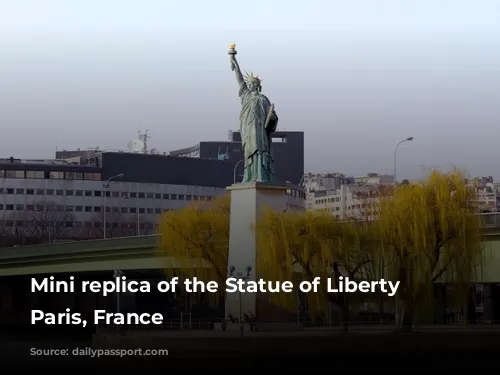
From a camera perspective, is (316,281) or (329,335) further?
(316,281)

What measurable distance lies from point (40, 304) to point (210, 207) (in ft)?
161

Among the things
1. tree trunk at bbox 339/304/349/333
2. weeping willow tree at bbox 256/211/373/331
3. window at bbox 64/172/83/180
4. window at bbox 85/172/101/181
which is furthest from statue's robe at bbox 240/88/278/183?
window at bbox 85/172/101/181

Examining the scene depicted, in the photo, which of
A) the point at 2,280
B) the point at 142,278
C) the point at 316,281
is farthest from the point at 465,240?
the point at 2,280

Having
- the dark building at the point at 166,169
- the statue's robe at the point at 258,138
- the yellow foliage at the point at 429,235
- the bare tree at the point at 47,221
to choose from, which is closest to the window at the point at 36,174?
the bare tree at the point at 47,221

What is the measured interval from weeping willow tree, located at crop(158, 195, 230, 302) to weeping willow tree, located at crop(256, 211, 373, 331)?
10.1 metres

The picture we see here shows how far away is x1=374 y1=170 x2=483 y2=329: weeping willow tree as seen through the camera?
67125 millimetres

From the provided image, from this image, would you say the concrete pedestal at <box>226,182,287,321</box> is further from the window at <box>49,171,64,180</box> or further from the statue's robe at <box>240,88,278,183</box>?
the window at <box>49,171,64,180</box>

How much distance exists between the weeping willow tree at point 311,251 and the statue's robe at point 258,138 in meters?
2.75

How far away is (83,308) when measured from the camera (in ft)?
443

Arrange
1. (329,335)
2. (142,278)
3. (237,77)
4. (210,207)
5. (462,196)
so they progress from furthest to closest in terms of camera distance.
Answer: (142,278) → (210,207) → (237,77) → (462,196) → (329,335)

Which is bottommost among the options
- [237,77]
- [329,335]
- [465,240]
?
[329,335]

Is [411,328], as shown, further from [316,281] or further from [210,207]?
[210,207]

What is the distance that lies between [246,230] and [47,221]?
110m

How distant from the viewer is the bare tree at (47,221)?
176075 millimetres
